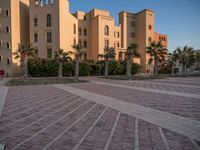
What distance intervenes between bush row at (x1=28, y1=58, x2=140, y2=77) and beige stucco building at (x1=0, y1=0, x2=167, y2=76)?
396cm

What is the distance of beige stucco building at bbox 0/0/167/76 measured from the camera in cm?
3794

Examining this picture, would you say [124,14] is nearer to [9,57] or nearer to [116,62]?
[116,62]

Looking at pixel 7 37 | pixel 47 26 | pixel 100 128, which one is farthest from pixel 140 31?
pixel 100 128

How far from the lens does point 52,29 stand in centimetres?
4006

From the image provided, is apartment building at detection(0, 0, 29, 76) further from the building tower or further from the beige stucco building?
the building tower

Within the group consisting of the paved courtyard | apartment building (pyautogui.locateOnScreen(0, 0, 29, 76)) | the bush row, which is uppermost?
apartment building (pyautogui.locateOnScreen(0, 0, 29, 76))

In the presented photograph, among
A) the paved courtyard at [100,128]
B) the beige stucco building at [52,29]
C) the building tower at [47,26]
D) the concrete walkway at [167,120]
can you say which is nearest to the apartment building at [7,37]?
the beige stucco building at [52,29]

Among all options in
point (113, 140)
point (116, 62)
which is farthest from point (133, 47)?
point (113, 140)

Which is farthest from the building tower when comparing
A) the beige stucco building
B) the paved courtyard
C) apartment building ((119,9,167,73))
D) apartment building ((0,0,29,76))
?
the paved courtyard

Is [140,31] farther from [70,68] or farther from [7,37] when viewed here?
[7,37]

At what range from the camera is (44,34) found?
4006cm

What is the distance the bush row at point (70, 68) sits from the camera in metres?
36.9

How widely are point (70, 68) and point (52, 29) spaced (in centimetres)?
1003

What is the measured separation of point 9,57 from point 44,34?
354 inches
